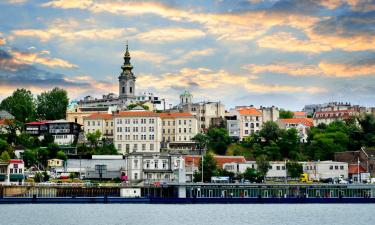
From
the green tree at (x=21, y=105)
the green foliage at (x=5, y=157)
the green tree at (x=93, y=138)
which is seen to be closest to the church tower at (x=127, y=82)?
the green tree at (x=21, y=105)

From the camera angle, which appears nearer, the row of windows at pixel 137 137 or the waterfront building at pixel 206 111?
the row of windows at pixel 137 137

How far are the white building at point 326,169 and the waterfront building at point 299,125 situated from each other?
19435 millimetres

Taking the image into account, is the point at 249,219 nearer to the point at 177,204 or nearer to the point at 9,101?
the point at 177,204

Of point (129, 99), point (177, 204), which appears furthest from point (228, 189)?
point (129, 99)

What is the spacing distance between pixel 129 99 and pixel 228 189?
233ft

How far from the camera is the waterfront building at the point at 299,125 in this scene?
139 metres

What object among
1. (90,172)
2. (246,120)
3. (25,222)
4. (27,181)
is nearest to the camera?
(25,222)

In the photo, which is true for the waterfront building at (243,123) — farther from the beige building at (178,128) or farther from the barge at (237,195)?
the barge at (237,195)

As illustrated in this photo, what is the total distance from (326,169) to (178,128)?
29.2 meters

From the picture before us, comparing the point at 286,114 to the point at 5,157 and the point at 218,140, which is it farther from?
the point at 5,157

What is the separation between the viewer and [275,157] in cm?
12331

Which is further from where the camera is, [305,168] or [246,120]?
[246,120]

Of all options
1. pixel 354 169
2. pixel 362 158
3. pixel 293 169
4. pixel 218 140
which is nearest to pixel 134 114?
pixel 218 140

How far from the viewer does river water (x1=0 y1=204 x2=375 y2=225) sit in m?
71.9
